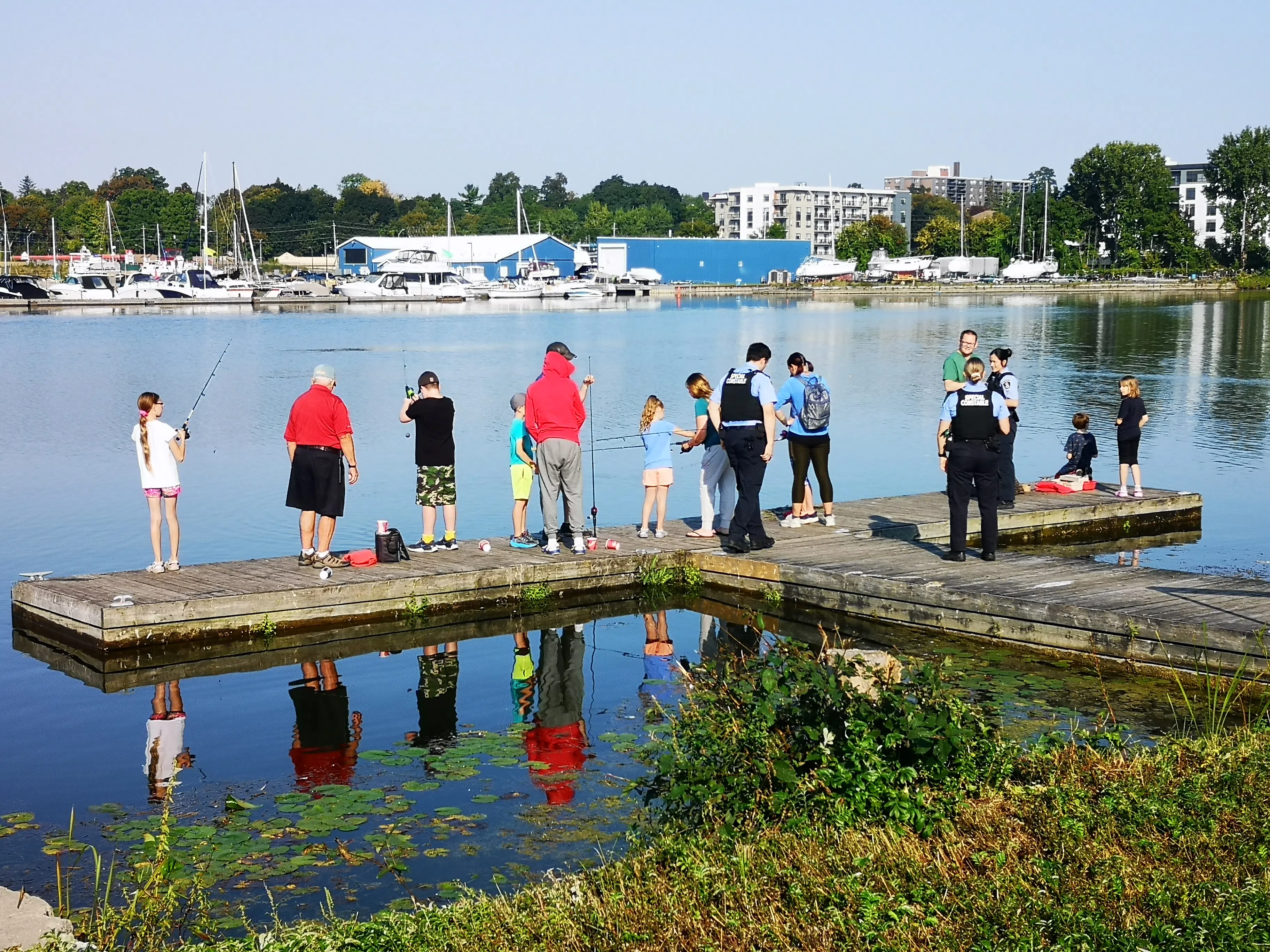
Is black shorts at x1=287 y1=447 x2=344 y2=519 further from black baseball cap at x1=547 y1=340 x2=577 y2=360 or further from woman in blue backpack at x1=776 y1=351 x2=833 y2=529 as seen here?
woman in blue backpack at x1=776 y1=351 x2=833 y2=529

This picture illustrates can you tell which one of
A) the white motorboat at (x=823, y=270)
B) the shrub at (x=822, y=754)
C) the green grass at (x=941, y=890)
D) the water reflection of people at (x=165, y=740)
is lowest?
the water reflection of people at (x=165, y=740)

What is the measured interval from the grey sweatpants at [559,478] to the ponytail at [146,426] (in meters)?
3.56

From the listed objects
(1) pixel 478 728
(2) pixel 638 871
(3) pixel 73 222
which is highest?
(3) pixel 73 222

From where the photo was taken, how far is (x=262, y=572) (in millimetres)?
12367

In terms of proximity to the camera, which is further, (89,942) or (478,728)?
(478,728)

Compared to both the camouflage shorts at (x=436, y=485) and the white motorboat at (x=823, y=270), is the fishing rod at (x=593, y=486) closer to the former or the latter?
the camouflage shorts at (x=436, y=485)

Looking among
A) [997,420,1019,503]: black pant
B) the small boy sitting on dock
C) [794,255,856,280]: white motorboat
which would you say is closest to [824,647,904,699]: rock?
[997,420,1019,503]: black pant

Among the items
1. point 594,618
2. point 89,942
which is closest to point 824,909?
point 89,942

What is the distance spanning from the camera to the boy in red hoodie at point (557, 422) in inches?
468

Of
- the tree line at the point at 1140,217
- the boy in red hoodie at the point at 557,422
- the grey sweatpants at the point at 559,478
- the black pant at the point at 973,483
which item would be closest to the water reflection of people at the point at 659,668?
the grey sweatpants at the point at 559,478

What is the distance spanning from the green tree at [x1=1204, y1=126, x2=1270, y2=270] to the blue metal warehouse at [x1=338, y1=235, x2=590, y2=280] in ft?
214

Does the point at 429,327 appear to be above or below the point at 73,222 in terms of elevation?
below

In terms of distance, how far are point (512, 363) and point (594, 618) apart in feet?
112

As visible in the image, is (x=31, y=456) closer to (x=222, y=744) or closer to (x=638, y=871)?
(x=222, y=744)
